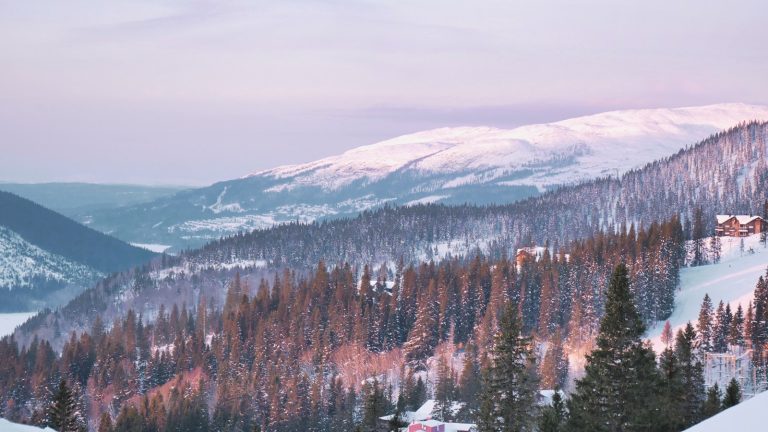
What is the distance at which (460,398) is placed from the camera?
4060 inches

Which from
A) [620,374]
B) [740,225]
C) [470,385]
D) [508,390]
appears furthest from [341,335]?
[620,374]

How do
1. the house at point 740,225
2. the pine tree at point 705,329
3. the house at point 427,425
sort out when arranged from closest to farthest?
1. the house at point 427,425
2. the pine tree at point 705,329
3. the house at point 740,225

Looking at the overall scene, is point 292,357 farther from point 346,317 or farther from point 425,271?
point 425,271

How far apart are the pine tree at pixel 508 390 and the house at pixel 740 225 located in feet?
442

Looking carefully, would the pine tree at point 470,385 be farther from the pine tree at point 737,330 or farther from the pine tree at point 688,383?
the pine tree at point 688,383

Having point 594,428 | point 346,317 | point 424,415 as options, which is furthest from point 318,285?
point 594,428

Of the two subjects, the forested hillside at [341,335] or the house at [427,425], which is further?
the forested hillside at [341,335]

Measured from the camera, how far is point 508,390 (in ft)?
168

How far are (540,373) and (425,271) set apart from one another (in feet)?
163

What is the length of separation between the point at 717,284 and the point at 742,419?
112 meters

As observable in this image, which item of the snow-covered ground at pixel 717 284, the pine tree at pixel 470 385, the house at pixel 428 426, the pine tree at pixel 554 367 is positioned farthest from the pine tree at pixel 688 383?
the snow-covered ground at pixel 717 284

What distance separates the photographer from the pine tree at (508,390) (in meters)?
50.8

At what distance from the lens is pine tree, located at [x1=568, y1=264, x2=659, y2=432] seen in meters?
44.9

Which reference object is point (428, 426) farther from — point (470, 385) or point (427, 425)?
point (470, 385)
